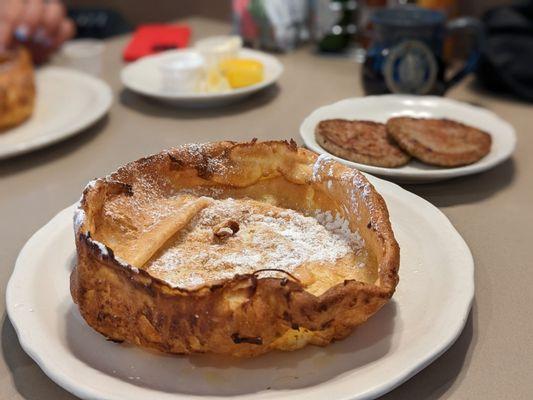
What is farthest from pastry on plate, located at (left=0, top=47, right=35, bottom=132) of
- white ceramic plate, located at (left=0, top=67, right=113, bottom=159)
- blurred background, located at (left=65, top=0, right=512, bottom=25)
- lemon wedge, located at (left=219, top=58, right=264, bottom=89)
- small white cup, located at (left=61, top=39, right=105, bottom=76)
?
blurred background, located at (left=65, top=0, right=512, bottom=25)

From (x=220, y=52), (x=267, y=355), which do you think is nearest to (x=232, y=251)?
(x=267, y=355)

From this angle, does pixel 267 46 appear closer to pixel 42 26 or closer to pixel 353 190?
pixel 42 26

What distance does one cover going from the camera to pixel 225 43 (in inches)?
65.1

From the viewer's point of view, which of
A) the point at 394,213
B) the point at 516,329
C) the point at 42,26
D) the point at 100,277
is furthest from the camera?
the point at 42,26

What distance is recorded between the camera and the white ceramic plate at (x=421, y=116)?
107cm

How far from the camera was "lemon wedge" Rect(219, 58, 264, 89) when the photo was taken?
1.52 meters

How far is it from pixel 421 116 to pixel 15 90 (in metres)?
0.90

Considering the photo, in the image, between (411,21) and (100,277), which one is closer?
(100,277)

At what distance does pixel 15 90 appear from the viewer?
1.38 metres

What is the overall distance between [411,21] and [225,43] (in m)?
0.50

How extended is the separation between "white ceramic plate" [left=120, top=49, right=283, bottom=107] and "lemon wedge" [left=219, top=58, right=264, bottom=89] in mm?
24

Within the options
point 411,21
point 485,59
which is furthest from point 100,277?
point 485,59

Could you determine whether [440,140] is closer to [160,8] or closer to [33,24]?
→ [33,24]

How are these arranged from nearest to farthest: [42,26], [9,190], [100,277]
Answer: [100,277] → [9,190] → [42,26]
